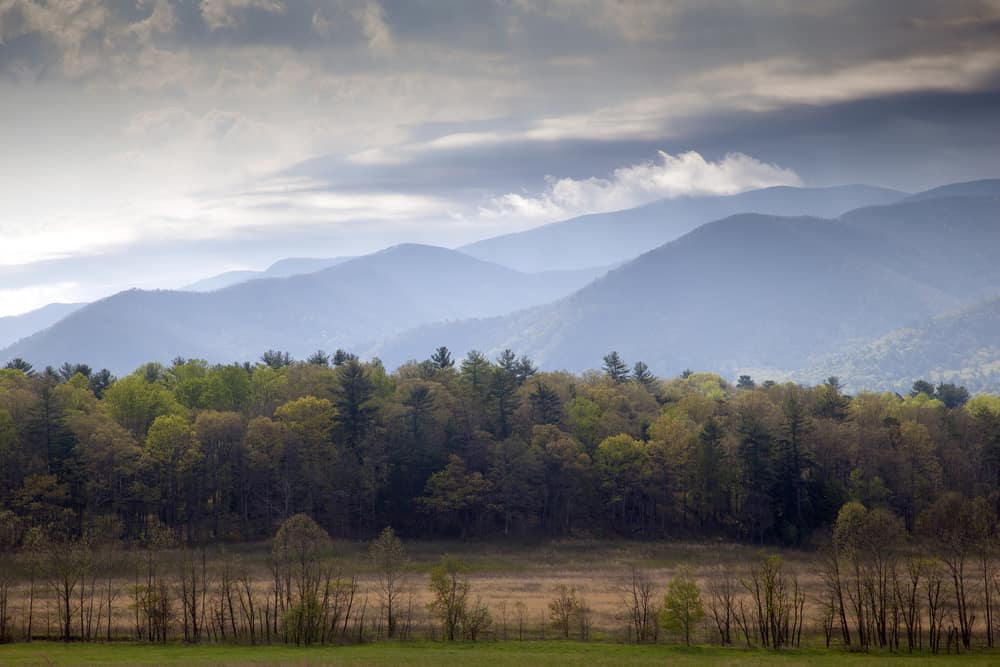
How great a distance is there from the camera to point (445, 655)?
65.8 meters

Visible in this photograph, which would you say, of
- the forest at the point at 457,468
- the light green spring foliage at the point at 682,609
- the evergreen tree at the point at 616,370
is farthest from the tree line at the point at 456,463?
the light green spring foliage at the point at 682,609

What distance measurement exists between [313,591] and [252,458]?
4975cm

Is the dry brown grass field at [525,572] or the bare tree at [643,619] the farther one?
the dry brown grass field at [525,572]

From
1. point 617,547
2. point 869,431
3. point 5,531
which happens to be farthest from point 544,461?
point 5,531

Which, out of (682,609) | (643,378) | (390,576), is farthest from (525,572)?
(643,378)

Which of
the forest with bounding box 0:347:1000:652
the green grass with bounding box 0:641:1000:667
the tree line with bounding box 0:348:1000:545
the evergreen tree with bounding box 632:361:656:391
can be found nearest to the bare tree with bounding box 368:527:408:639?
the forest with bounding box 0:347:1000:652

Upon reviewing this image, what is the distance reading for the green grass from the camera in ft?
206

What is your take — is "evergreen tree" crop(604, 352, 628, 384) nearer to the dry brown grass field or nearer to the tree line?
the tree line

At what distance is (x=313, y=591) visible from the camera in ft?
243

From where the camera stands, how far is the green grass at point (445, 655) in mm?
62875

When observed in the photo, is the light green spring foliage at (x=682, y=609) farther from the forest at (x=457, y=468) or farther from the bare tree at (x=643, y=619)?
the forest at (x=457, y=468)

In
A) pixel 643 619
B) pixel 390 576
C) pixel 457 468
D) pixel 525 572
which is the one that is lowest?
pixel 525 572

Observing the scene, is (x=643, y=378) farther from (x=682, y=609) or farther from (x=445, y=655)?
(x=445, y=655)

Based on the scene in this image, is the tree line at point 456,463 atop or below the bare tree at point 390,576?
atop
